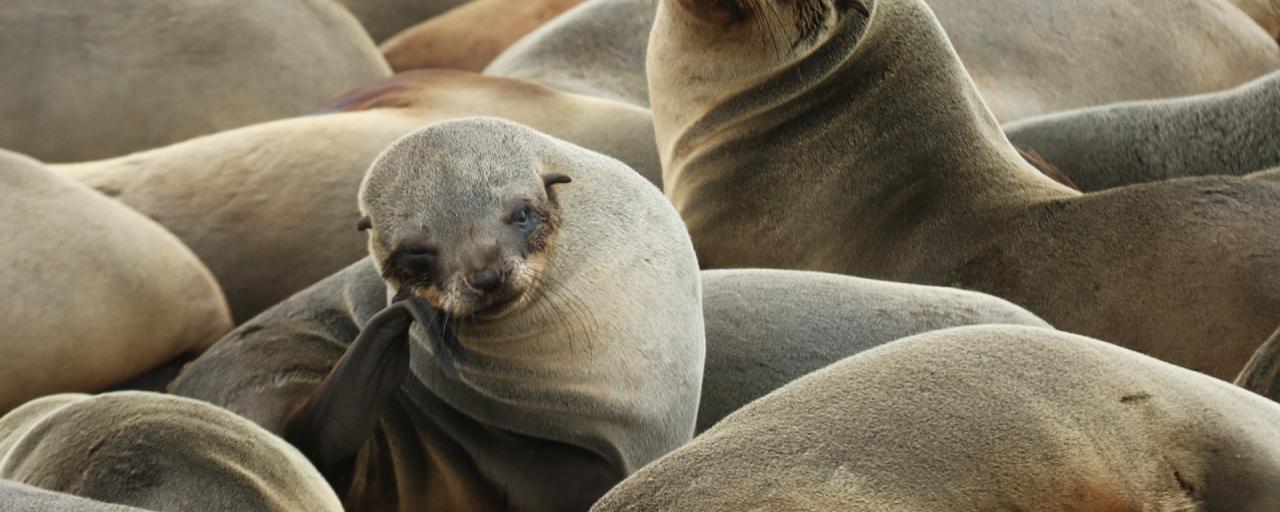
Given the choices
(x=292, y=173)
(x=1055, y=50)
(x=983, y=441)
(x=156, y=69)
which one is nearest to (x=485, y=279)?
(x=983, y=441)

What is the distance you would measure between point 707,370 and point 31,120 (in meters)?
3.10

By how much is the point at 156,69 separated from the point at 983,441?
4691 mm

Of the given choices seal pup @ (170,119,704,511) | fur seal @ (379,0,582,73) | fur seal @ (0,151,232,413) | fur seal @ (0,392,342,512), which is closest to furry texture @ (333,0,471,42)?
fur seal @ (379,0,582,73)

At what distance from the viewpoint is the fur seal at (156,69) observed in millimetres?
6418

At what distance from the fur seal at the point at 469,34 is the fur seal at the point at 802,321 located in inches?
141

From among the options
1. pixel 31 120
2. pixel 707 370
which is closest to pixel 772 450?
pixel 707 370

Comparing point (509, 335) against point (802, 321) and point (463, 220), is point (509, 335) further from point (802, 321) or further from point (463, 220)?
point (802, 321)

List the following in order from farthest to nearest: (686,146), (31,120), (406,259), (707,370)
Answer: (31,120), (686,146), (707,370), (406,259)

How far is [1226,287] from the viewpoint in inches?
165

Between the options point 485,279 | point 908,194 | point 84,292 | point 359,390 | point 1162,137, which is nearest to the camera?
point 485,279

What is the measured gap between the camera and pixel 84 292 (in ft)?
15.6

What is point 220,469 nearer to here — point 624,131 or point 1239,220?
point 1239,220

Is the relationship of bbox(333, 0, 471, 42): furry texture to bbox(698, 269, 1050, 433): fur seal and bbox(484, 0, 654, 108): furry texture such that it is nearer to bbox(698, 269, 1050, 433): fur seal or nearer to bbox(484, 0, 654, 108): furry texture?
bbox(484, 0, 654, 108): furry texture

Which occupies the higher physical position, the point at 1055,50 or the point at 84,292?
the point at 84,292
